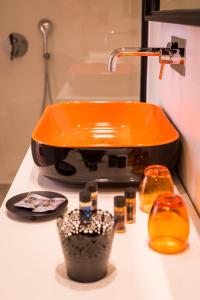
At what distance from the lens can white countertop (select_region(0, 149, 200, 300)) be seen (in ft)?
2.47

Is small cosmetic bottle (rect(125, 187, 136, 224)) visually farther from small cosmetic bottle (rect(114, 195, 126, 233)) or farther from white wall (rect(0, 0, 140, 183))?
white wall (rect(0, 0, 140, 183))

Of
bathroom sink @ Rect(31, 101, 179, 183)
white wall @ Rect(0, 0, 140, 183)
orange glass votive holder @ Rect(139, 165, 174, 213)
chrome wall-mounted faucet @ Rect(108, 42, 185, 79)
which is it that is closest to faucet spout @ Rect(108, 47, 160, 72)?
chrome wall-mounted faucet @ Rect(108, 42, 185, 79)

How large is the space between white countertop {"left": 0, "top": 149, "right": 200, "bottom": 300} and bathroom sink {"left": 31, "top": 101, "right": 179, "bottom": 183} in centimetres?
18

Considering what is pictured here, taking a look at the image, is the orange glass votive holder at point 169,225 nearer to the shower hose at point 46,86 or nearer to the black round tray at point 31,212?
the black round tray at point 31,212

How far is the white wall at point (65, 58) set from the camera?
272cm

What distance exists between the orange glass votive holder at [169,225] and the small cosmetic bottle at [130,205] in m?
0.09

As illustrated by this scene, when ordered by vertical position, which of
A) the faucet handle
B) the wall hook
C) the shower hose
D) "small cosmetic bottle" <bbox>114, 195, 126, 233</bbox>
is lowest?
the shower hose

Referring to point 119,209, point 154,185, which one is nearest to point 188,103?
point 154,185

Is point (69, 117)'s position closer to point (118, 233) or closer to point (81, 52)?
point (118, 233)

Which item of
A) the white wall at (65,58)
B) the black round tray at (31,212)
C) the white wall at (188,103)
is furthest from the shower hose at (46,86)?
the black round tray at (31,212)

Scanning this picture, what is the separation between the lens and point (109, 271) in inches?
32.2

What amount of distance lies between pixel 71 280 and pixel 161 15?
0.89 m

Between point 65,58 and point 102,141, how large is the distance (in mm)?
1427

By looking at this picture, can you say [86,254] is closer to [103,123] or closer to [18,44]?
[103,123]
